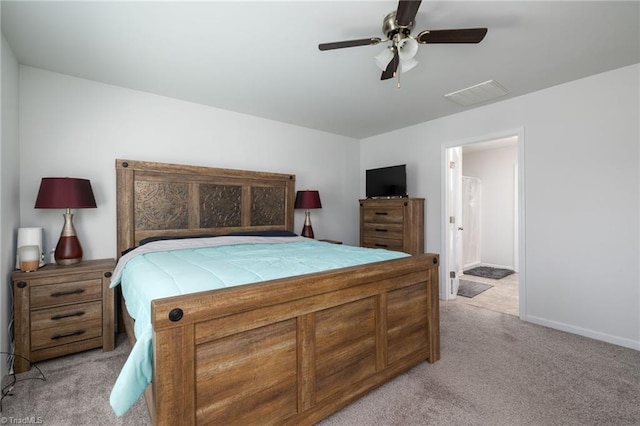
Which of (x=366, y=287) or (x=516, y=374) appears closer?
(x=366, y=287)

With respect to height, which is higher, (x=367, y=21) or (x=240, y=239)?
(x=367, y=21)

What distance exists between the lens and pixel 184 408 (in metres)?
1.07

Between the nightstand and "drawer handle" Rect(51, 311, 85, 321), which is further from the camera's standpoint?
"drawer handle" Rect(51, 311, 85, 321)

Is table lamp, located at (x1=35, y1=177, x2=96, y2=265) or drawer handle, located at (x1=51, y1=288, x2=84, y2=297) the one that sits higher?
table lamp, located at (x1=35, y1=177, x2=96, y2=265)

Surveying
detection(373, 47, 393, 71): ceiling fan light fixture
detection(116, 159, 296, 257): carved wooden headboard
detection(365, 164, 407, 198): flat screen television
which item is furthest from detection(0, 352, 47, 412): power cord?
detection(365, 164, 407, 198): flat screen television

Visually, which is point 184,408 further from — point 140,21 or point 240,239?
point 140,21

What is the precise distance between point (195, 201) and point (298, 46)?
1934 mm

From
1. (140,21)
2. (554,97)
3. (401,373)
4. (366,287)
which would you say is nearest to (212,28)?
(140,21)

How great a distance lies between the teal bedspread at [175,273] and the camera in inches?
40.3

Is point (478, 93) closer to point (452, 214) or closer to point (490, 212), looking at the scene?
point (452, 214)

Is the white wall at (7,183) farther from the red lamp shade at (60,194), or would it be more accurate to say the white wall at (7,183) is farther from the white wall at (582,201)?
the white wall at (582,201)

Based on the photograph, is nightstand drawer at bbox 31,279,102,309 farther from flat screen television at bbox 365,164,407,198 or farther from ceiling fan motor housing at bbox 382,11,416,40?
flat screen television at bbox 365,164,407,198

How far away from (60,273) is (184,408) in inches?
71.4

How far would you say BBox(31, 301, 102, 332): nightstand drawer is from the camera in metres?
2.06
